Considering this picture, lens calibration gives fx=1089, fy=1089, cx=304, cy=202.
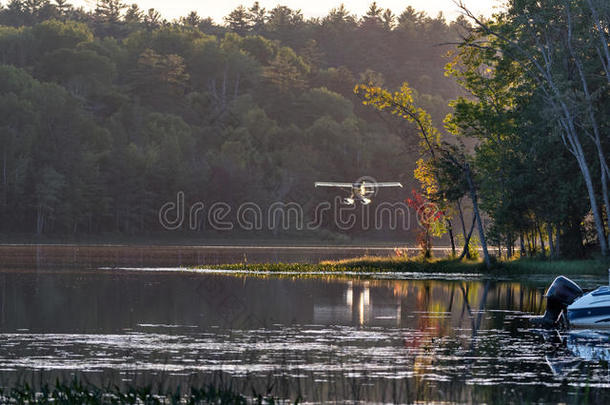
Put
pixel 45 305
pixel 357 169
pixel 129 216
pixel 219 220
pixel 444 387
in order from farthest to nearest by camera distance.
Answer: pixel 357 169
pixel 219 220
pixel 129 216
pixel 45 305
pixel 444 387

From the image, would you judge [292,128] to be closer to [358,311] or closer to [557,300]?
[358,311]

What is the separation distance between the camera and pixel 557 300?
29.9m

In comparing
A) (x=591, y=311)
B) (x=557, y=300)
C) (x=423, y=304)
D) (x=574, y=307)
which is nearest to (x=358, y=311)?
(x=423, y=304)

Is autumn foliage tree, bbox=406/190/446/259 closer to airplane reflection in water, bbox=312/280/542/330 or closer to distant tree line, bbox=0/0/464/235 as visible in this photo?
airplane reflection in water, bbox=312/280/542/330

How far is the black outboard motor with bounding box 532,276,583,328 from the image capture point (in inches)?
1169

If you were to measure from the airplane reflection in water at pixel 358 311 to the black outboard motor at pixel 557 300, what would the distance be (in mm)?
4059

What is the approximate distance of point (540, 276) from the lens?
2069 inches

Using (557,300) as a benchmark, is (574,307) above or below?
below

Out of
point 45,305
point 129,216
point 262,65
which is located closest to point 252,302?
point 45,305

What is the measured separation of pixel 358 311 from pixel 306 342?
8.84 m

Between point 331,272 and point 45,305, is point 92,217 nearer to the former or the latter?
point 331,272

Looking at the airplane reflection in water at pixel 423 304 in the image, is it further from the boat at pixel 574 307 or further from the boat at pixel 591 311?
the boat at pixel 591 311

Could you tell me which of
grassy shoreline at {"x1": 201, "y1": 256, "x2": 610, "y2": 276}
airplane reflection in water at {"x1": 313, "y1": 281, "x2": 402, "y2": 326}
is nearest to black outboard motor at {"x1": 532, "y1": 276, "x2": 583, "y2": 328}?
airplane reflection in water at {"x1": 313, "y1": 281, "x2": 402, "y2": 326}

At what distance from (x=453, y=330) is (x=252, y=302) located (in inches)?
390
